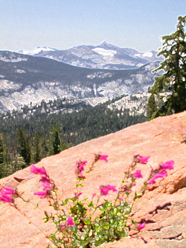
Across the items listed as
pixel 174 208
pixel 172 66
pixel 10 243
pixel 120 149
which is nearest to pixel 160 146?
pixel 120 149

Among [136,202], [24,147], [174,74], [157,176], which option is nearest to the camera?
[157,176]

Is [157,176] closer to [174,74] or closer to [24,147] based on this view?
[174,74]

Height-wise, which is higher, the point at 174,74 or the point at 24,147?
the point at 174,74

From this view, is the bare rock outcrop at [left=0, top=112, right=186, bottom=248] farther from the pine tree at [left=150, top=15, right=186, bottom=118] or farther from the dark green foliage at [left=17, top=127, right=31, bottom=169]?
the dark green foliage at [left=17, top=127, right=31, bottom=169]

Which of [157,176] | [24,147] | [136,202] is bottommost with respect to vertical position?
[24,147]

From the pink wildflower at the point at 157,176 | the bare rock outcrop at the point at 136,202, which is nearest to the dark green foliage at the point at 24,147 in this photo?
the bare rock outcrop at the point at 136,202

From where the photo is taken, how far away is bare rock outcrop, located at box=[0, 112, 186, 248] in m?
4.59

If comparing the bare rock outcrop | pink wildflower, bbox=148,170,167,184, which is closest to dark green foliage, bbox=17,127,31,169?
the bare rock outcrop

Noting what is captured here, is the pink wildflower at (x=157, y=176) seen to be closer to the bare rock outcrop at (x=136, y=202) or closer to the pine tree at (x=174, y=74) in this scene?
the bare rock outcrop at (x=136, y=202)

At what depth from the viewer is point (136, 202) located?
6.05 meters

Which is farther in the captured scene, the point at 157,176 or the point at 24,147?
the point at 24,147

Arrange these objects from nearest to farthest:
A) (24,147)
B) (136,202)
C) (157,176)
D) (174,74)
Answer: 1. (157,176)
2. (136,202)
3. (174,74)
4. (24,147)

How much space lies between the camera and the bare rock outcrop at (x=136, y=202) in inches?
181

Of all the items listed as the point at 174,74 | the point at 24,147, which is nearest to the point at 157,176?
the point at 174,74
